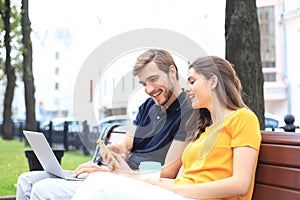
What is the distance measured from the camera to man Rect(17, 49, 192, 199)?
2209mm

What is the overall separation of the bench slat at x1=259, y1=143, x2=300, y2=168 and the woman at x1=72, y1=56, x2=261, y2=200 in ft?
0.38

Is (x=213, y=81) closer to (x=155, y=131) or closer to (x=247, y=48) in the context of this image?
(x=155, y=131)

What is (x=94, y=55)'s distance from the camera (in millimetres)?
2660

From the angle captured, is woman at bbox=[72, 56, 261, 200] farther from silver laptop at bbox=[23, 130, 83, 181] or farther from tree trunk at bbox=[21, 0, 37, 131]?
tree trunk at bbox=[21, 0, 37, 131]

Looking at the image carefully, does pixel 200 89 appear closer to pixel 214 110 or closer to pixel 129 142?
pixel 214 110

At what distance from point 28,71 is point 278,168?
5.83m

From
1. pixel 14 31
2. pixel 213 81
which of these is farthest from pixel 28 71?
pixel 213 81

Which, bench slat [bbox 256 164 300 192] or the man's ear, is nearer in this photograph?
bench slat [bbox 256 164 300 192]

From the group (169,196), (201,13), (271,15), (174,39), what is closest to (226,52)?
(174,39)

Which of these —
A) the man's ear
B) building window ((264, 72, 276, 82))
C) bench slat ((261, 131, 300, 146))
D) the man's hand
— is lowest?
the man's hand

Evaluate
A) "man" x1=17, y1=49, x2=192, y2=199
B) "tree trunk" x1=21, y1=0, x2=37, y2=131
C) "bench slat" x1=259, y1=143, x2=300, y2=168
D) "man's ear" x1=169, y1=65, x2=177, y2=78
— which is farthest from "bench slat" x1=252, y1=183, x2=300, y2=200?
"tree trunk" x1=21, y1=0, x2=37, y2=131

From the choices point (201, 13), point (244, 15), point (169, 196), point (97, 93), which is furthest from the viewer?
point (201, 13)

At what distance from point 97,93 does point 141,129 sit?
17.8 inches

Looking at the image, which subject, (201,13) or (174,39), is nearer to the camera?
(174,39)
